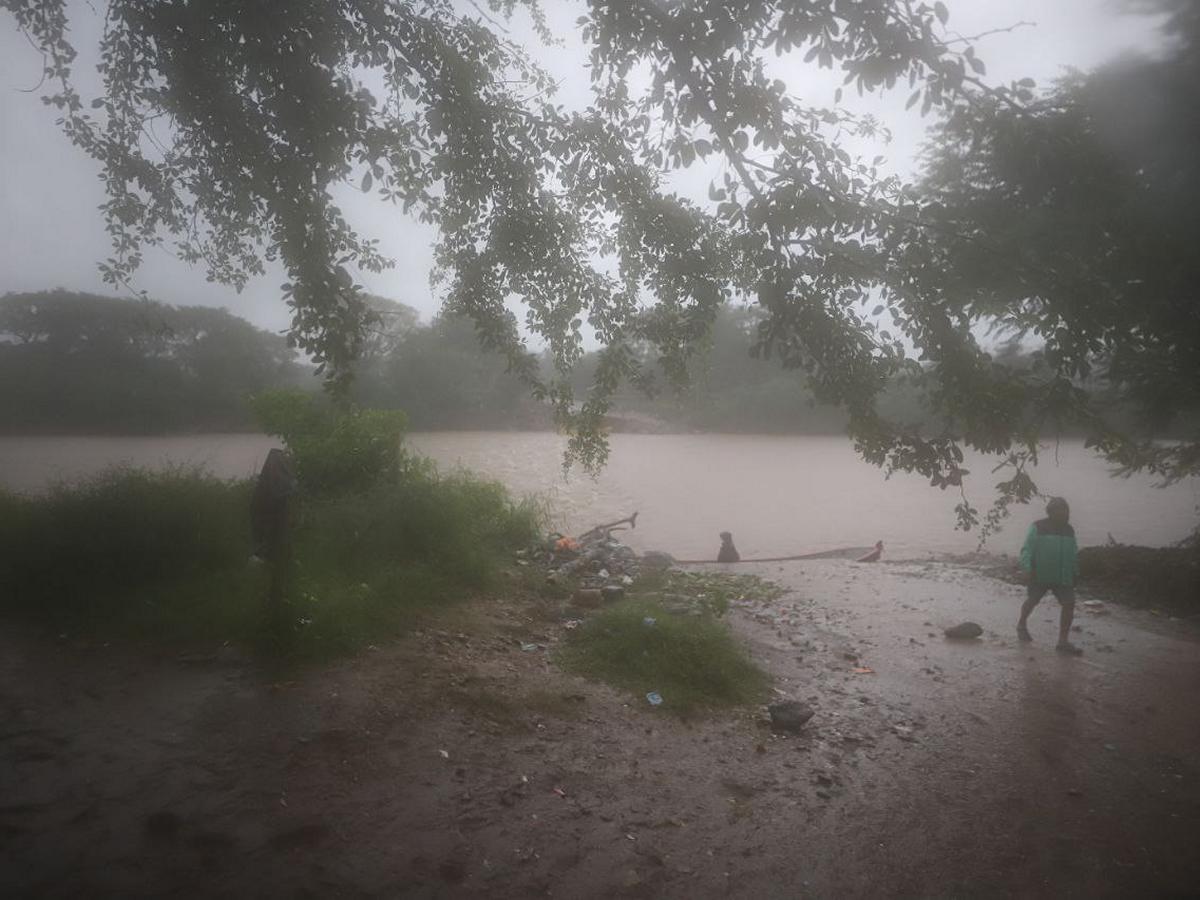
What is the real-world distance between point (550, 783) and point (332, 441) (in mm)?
7845

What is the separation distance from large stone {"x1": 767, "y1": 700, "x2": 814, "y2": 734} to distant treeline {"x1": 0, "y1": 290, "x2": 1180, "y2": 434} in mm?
2206

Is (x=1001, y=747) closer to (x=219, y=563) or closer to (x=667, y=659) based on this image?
(x=667, y=659)

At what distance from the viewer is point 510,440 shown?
2661 cm

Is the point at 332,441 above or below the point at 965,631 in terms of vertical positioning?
above

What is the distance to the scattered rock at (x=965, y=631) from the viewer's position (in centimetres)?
694

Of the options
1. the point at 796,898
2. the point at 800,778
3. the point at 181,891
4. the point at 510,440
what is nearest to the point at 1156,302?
the point at 800,778

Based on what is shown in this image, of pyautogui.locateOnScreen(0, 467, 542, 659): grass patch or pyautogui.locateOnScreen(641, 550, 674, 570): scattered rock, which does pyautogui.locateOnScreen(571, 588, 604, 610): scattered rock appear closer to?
pyautogui.locateOnScreen(0, 467, 542, 659): grass patch

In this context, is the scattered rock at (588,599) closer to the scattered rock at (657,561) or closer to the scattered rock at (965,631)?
the scattered rock at (657,561)

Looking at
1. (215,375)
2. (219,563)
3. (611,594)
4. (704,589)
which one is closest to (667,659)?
(611,594)

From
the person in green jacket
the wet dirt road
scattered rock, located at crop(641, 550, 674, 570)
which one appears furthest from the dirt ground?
scattered rock, located at crop(641, 550, 674, 570)

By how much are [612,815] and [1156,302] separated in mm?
5285

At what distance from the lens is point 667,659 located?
17.6 ft

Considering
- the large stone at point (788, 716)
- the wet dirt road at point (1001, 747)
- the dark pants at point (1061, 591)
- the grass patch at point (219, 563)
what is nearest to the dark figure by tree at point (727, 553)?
the wet dirt road at point (1001, 747)

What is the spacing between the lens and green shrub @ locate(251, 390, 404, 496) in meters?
10.1
